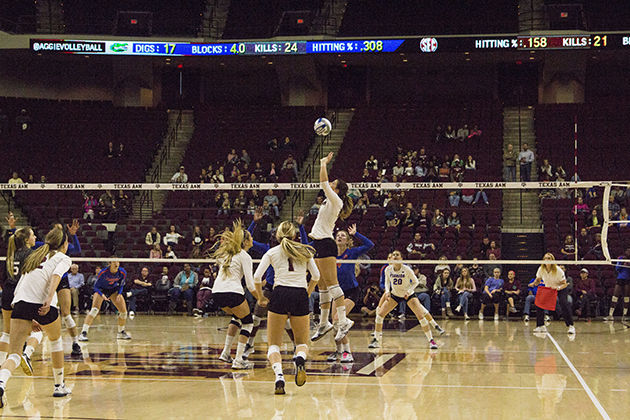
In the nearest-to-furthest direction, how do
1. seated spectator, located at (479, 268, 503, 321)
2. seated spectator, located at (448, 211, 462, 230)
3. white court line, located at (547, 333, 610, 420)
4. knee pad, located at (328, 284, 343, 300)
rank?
1. white court line, located at (547, 333, 610, 420)
2. knee pad, located at (328, 284, 343, 300)
3. seated spectator, located at (479, 268, 503, 321)
4. seated spectator, located at (448, 211, 462, 230)

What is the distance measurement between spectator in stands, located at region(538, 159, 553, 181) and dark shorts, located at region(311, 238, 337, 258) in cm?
1520

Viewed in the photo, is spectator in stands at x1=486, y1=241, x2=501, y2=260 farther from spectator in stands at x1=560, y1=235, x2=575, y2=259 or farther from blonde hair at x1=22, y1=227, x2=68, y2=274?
blonde hair at x1=22, y1=227, x2=68, y2=274

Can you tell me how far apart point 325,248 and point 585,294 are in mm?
10950

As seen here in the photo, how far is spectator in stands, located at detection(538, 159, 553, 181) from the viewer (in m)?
24.3

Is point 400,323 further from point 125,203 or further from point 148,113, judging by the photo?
point 148,113

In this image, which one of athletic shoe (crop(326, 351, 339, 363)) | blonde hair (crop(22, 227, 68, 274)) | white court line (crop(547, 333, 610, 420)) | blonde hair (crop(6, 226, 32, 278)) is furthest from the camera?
athletic shoe (crop(326, 351, 339, 363))

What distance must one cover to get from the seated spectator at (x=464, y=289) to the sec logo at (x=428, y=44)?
422 inches

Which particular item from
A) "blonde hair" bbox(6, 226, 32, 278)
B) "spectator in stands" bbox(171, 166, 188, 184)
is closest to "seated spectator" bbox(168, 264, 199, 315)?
"spectator in stands" bbox(171, 166, 188, 184)

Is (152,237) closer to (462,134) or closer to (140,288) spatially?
(140,288)

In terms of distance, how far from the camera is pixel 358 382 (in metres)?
9.81

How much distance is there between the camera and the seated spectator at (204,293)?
20564mm

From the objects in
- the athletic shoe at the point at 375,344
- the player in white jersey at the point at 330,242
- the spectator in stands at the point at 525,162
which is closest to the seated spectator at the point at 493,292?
the spectator in stands at the point at 525,162

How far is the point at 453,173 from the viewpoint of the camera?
24938mm

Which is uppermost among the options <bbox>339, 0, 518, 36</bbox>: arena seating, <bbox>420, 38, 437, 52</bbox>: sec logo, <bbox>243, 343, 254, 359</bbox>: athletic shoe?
<bbox>339, 0, 518, 36</bbox>: arena seating
